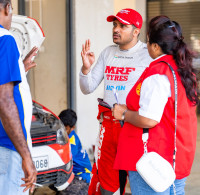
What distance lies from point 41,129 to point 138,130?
2.03 meters

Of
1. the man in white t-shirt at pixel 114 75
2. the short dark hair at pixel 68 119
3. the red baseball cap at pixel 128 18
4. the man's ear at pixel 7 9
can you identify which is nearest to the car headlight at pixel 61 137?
the short dark hair at pixel 68 119

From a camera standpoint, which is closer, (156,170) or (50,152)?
(156,170)

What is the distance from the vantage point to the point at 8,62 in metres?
2.13

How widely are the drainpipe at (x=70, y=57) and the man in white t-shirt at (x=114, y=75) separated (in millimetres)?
2985

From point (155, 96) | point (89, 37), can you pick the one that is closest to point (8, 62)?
point (155, 96)

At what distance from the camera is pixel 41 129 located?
445 centimetres

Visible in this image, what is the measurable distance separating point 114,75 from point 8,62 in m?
1.69

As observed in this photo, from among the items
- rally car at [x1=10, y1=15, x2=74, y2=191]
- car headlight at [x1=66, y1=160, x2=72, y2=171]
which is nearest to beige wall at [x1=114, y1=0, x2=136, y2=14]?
rally car at [x1=10, y1=15, x2=74, y2=191]

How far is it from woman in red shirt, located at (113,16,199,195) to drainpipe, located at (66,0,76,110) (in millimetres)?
4215

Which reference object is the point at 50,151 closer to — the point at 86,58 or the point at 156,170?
the point at 86,58

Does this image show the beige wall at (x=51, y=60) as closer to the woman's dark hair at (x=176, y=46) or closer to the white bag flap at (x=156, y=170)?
the woman's dark hair at (x=176, y=46)

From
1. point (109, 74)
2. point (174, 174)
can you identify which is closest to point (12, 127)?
point (174, 174)

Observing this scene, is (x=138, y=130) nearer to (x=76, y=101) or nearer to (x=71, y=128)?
(x=71, y=128)

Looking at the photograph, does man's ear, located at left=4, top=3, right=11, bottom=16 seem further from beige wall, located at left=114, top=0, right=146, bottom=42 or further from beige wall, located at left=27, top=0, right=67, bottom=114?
beige wall, located at left=114, top=0, right=146, bottom=42
